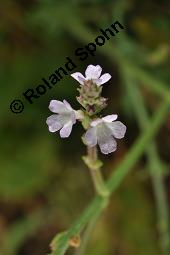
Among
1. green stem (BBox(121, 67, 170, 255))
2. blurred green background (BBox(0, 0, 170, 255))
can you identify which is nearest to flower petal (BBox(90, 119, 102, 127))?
green stem (BBox(121, 67, 170, 255))

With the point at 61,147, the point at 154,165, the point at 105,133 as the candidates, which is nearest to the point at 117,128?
the point at 105,133

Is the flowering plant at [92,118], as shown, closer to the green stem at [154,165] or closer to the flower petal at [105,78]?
the flower petal at [105,78]

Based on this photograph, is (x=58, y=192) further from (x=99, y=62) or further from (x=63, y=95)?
(x=99, y=62)

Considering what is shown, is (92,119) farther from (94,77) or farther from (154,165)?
(154,165)

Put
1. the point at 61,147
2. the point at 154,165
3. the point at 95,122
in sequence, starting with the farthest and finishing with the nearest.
Answer: the point at 61,147
the point at 154,165
the point at 95,122

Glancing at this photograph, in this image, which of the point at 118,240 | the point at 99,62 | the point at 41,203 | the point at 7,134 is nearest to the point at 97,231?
the point at 118,240

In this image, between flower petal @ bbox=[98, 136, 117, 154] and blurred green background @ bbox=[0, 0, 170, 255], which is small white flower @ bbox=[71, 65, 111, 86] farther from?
blurred green background @ bbox=[0, 0, 170, 255]

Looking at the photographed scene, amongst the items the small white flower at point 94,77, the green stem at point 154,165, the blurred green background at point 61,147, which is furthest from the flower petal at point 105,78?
the blurred green background at point 61,147
